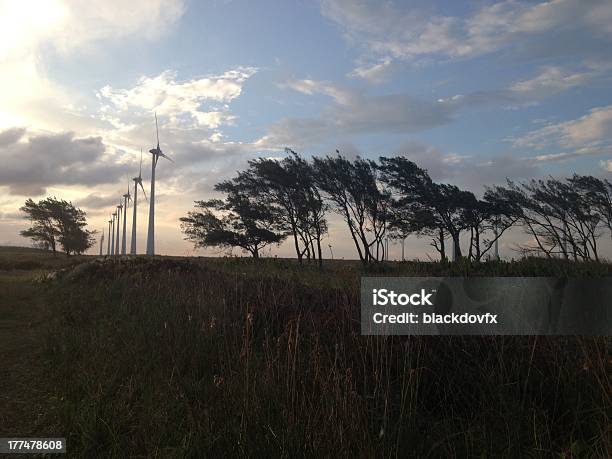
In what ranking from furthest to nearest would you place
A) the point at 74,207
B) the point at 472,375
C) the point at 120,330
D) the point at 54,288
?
1. the point at 74,207
2. the point at 54,288
3. the point at 120,330
4. the point at 472,375

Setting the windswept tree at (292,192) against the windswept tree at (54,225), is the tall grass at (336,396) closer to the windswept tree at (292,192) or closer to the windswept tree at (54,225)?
the windswept tree at (292,192)

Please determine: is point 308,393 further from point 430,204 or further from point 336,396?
point 430,204

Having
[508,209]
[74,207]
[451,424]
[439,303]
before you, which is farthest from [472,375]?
[74,207]

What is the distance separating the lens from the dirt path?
4.61 metres

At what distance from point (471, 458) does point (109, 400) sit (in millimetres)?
3575

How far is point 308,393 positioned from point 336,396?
0.60 m

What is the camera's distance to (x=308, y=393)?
416 cm

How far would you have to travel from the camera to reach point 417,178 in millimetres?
39219

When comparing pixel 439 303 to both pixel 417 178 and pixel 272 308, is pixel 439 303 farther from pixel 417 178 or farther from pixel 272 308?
pixel 417 178
